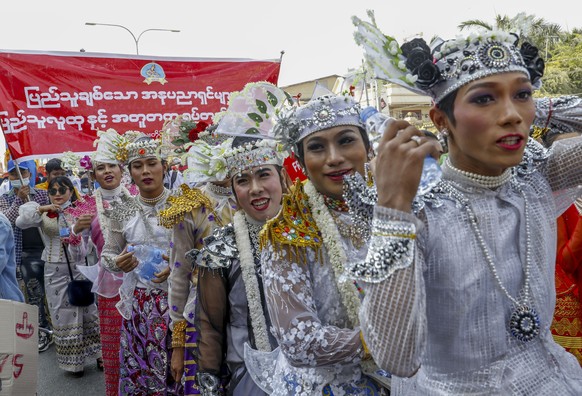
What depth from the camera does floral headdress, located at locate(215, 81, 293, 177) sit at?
3.14 meters

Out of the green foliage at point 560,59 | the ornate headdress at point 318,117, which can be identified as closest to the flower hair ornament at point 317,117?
the ornate headdress at point 318,117

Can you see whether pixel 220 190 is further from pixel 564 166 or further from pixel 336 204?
pixel 564 166

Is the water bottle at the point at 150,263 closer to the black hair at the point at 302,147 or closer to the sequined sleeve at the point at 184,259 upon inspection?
the sequined sleeve at the point at 184,259

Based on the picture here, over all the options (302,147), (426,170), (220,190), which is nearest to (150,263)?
(220,190)

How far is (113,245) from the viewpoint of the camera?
5.12 meters

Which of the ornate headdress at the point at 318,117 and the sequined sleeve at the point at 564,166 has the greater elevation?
the ornate headdress at the point at 318,117

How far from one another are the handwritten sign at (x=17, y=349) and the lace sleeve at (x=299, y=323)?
2515 mm

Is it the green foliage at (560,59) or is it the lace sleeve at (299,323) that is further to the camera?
the green foliage at (560,59)

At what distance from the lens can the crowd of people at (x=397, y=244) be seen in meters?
1.42

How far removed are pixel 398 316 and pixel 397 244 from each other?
0.16m

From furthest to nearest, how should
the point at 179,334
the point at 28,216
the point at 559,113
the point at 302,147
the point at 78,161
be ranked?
the point at 28,216, the point at 78,161, the point at 179,334, the point at 302,147, the point at 559,113

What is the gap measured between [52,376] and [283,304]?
5.76 m

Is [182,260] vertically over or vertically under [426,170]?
A: under

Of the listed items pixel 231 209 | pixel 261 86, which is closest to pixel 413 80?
pixel 261 86
